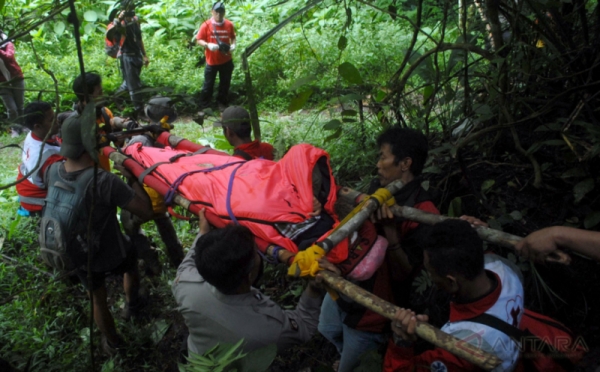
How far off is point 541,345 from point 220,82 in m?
7.45

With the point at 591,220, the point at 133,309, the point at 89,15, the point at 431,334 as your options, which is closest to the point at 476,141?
the point at 591,220

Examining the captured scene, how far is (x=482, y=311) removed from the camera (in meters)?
1.78

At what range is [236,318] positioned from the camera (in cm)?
208

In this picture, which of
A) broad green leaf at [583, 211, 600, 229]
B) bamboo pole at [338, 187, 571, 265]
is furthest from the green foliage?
broad green leaf at [583, 211, 600, 229]

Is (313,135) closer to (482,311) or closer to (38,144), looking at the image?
(38,144)

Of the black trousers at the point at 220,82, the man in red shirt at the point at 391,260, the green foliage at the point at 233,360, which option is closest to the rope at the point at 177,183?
the man in red shirt at the point at 391,260

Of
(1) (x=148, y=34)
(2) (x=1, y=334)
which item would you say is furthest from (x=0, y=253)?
(1) (x=148, y=34)

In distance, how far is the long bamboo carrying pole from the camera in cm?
137

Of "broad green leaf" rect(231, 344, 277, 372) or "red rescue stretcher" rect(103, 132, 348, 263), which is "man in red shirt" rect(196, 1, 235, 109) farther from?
"broad green leaf" rect(231, 344, 277, 372)

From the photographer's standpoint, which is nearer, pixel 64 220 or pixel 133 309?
pixel 64 220

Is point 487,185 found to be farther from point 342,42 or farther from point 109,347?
point 109,347

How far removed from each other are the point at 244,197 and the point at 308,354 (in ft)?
4.61

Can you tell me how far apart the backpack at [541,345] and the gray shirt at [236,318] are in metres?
0.84

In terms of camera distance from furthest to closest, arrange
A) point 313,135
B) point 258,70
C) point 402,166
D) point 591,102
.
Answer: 1. point 258,70
2. point 313,135
3. point 591,102
4. point 402,166
